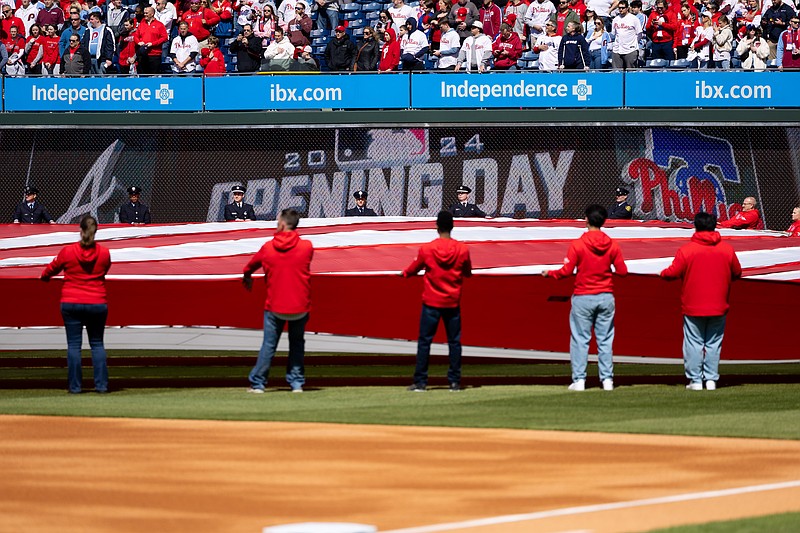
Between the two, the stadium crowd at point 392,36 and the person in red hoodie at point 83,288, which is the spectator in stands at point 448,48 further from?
the person in red hoodie at point 83,288

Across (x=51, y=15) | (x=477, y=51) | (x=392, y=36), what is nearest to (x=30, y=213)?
(x=51, y=15)

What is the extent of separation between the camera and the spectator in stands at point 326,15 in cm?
2556

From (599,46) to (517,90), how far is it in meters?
1.69

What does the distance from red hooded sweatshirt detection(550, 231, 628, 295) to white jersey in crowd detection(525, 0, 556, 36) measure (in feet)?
41.0

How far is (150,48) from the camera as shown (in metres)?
24.6

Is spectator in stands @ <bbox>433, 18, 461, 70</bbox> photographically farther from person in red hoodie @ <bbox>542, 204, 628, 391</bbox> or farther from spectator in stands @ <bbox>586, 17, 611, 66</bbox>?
person in red hoodie @ <bbox>542, 204, 628, 391</bbox>

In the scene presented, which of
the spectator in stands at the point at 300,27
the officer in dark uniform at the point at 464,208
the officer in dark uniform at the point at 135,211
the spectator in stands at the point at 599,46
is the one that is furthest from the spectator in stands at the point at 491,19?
the officer in dark uniform at the point at 135,211

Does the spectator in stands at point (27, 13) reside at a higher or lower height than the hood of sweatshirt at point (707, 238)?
higher

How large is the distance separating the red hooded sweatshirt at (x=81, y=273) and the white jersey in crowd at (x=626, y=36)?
43.1 feet

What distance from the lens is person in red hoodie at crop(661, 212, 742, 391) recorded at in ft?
40.6

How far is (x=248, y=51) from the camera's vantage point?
80.8ft

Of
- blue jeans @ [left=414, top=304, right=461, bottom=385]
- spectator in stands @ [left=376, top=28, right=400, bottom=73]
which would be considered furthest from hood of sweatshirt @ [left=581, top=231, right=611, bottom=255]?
spectator in stands @ [left=376, top=28, right=400, bottom=73]

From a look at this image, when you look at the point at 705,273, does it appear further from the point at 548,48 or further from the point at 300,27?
the point at 300,27

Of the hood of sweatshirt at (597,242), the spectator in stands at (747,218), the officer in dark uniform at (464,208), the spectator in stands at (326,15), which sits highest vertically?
the spectator in stands at (326,15)
